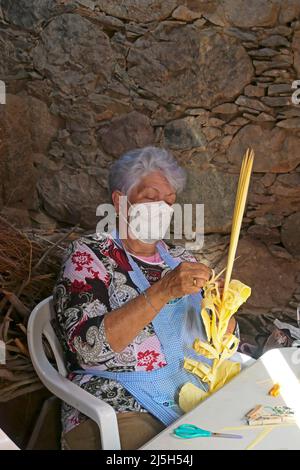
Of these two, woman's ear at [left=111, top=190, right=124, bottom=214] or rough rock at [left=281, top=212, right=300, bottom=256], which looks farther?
rough rock at [left=281, top=212, right=300, bottom=256]

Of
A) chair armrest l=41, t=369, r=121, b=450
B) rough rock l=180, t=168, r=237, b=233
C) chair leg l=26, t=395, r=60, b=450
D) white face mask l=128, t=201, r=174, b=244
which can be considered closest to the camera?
chair armrest l=41, t=369, r=121, b=450

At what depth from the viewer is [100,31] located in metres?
2.88

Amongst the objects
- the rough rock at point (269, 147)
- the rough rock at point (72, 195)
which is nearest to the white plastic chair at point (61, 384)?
the rough rock at point (72, 195)

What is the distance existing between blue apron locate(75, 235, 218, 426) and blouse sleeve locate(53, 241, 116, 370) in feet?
0.29

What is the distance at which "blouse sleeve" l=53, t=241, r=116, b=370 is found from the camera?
5.22ft

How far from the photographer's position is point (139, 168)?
6.18 ft

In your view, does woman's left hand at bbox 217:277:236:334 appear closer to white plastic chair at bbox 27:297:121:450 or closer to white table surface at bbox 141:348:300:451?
white table surface at bbox 141:348:300:451

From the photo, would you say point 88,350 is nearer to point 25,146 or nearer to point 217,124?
point 217,124

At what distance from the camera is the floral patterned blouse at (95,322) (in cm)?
160

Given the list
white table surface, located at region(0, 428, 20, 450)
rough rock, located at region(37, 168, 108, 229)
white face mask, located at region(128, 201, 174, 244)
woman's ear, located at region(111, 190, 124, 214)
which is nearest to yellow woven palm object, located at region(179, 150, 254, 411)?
white face mask, located at region(128, 201, 174, 244)

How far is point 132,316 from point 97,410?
247 millimetres

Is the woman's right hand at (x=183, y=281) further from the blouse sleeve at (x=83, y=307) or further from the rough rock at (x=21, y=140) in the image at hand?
the rough rock at (x=21, y=140)
